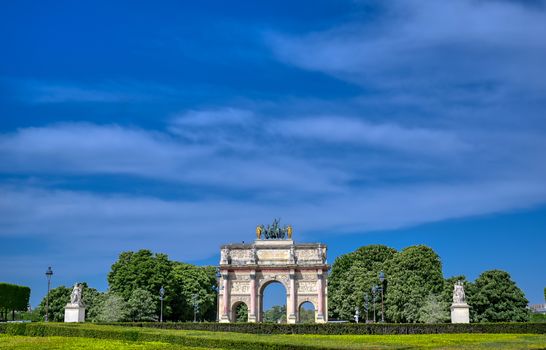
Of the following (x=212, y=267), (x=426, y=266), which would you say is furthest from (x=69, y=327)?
(x=212, y=267)

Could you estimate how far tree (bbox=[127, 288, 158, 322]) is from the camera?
68.3 m

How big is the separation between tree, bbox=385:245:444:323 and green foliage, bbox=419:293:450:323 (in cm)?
387

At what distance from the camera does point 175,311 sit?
79812 millimetres

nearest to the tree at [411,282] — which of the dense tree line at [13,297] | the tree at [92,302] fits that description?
the tree at [92,302]

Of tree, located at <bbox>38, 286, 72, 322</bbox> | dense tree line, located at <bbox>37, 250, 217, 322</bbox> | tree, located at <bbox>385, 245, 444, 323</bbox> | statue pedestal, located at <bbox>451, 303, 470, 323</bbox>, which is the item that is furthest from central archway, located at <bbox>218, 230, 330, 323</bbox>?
statue pedestal, located at <bbox>451, 303, 470, 323</bbox>

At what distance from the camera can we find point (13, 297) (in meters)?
73.9

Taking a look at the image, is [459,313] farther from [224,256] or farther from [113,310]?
[224,256]

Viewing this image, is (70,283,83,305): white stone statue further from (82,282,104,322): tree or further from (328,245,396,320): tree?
(328,245,396,320): tree

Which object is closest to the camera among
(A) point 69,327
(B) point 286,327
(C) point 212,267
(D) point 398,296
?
(A) point 69,327

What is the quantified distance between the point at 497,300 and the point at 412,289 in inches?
447

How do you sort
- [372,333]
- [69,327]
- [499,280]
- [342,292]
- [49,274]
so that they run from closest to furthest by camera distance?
1. [69,327]
2. [372,333]
3. [49,274]
4. [499,280]
5. [342,292]

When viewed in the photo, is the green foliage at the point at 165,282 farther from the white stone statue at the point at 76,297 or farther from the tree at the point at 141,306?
the white stone statue at the point at 76,297

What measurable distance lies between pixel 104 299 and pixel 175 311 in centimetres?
1086

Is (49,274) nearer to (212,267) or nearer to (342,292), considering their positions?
(342,292)
